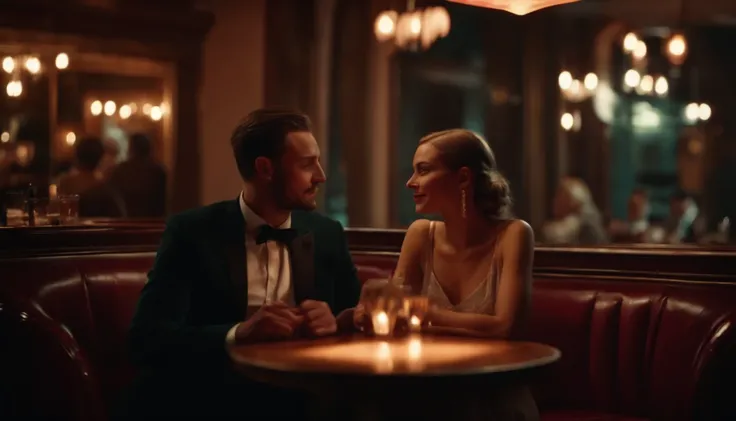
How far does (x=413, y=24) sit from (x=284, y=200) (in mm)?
5292

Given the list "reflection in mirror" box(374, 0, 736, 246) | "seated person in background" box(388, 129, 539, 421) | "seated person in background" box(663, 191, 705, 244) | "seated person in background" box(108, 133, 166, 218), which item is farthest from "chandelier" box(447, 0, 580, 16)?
"seated person in background" box(663, 191, 705, 244)

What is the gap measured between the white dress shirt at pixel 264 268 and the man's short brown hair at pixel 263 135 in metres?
0.14

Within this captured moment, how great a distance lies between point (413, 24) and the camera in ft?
25.4

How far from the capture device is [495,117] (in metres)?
Answer: 9.47

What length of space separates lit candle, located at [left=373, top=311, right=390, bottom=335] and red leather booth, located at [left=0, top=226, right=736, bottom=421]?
2.87 ft

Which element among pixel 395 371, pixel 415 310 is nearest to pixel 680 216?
pixel 415 310

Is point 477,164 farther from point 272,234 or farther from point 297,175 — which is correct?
point 272,234

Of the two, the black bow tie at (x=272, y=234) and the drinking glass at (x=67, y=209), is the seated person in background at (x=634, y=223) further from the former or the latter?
the black bow tie at (x=272, y=234)

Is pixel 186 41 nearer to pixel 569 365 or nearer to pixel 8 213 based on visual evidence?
pixel 8 213

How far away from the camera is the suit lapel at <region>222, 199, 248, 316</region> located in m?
2.66

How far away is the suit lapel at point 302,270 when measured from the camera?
9.11ft

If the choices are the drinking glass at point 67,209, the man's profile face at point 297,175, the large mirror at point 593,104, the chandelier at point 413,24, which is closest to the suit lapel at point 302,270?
the man's profile face at point 297,175

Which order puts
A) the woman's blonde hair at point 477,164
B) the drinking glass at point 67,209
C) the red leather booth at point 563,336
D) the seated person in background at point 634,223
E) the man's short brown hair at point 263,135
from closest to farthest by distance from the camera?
1. the man's short brown hair at point 263,135
2. the red leather booth at point 563,336
3. the woman's blonde hair at point 477,164
4. the drinking glass at point 67,209
5. the seated person in background at point 634,223

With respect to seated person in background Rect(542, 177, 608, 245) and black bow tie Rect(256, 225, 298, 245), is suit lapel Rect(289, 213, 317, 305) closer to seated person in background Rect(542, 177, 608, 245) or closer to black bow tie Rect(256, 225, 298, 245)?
black bow tie Rect(256, 225, 298, 245)
